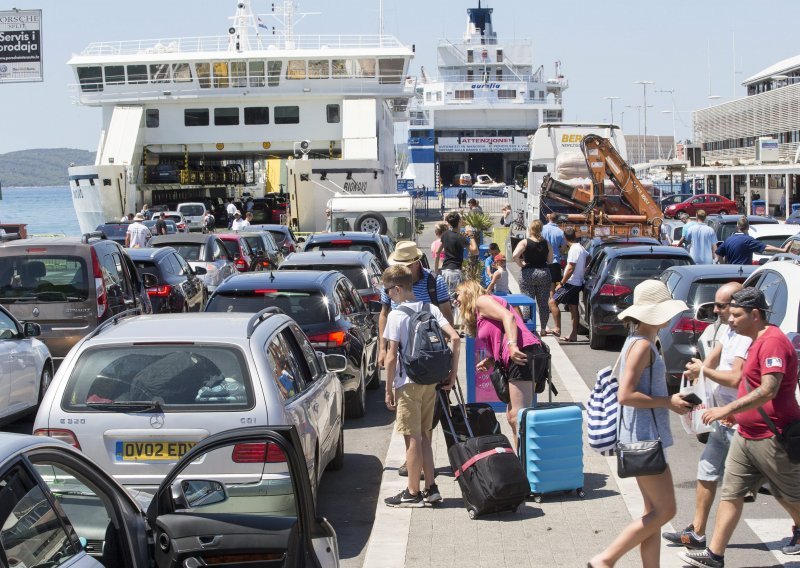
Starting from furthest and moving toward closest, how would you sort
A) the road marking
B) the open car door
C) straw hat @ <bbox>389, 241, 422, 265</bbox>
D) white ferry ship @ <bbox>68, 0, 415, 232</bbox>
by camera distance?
white ferry ship @ <bbox>68, 0, 415, 232</bbox> < straw hat @ <bbox>389, 241, 422, 265</bbox> < the road marking < the open car door

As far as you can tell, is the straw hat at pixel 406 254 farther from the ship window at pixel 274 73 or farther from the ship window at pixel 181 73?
the ship window at pixel 181 73

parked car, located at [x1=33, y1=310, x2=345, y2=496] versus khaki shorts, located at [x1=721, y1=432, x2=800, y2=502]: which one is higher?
parked car, located at [x1=33, y1=310, x2=345, y2=496]

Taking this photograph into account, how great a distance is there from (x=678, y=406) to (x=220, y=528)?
250cm

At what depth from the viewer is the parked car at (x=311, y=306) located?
10.6m

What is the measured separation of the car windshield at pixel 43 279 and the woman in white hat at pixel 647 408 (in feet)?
25.8

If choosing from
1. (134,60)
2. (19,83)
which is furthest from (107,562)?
(134,60)

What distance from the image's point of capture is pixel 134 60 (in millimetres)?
49594

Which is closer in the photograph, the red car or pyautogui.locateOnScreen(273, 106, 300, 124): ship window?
pyautogui.locateOnScreen(273, 106, 300, 124): ship window

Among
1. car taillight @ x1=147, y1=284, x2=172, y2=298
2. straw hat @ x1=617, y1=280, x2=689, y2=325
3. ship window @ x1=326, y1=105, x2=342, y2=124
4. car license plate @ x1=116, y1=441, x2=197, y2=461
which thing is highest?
ship window @ x1=326, y1=105, x2=342, y2=124

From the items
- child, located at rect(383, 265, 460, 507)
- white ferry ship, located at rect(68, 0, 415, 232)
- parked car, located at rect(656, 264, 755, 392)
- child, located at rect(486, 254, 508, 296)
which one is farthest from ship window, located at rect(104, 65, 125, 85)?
child, located at rect(383, 265, 460, 507)

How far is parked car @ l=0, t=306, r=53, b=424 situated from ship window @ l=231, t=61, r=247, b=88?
4003cm

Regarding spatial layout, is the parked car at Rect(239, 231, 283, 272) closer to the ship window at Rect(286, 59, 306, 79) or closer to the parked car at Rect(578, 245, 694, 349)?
the parked car at Rect(578, 245, 694, 349)

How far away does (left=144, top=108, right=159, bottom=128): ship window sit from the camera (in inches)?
1973

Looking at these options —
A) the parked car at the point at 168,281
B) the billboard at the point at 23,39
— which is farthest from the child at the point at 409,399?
the billboard at the point at 23,39
